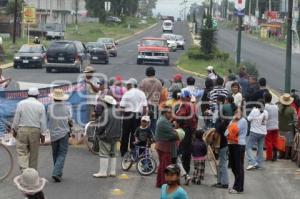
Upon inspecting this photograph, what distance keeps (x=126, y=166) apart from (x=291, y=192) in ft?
11.3

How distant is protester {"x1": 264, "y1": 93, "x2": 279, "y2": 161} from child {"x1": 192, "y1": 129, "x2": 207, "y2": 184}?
2892 millimetres

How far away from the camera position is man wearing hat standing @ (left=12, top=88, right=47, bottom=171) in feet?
44.7

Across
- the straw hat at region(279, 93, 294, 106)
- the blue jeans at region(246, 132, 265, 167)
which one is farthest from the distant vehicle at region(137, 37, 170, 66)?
the blue jeans at region(246, 132, 265, 167)

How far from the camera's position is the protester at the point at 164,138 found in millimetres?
13539

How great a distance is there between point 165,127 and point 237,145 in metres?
1.42

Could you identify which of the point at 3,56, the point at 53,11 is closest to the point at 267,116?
the point at 3,56

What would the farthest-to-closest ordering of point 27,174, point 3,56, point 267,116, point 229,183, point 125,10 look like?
point 125,10 < point 3,56 < point 267,116 < point 229,183 < point 27,174

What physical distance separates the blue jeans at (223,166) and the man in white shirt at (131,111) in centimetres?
293

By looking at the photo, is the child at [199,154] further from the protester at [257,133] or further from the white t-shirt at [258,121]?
the white t-shirt at [258,121]

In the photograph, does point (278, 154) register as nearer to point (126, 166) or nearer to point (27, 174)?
point (126, 166)

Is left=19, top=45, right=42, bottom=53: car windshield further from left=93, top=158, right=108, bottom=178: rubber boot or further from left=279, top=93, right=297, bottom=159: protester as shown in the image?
left=93, top=158, right=108, bottom=178: rubber boot

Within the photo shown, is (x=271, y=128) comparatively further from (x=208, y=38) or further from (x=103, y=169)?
(x=208, y=38)

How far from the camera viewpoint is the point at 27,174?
7.78m

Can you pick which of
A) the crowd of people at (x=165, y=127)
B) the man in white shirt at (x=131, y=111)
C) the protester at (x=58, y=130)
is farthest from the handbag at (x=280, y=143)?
the protester at (x=58, y=130)
